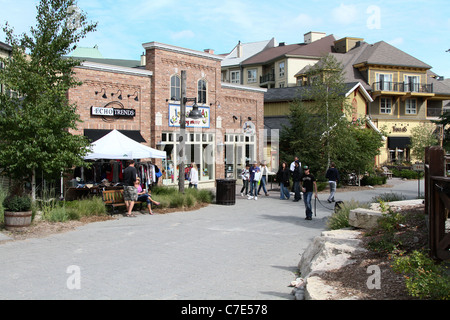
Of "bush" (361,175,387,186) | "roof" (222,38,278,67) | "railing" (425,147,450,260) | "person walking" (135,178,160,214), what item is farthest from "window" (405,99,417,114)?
"railing" (425,147,450,260)

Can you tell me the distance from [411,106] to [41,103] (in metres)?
45.1

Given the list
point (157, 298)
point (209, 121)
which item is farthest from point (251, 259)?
point (209, 121)

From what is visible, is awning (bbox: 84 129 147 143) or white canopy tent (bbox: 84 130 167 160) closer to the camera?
white canopy tent (bbox: 84 130 167 160)

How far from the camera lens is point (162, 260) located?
8523 millimetres

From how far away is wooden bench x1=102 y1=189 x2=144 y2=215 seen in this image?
14.7m

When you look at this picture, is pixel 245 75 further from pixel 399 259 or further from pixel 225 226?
pixel 399 259

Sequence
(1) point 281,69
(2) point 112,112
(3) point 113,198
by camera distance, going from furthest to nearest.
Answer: (1) point 281,69
(2) point 112,112
(3) point 113,198

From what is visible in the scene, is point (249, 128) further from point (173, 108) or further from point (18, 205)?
point (18, 205)

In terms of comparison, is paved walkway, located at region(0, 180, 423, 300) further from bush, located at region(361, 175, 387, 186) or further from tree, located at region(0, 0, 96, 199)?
bush, located at region(361, 175, 387, 186)

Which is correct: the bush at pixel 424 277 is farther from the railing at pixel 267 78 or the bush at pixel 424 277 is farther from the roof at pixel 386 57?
the railing at pixel 267 78

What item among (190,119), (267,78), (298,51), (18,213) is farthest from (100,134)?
(298,51)

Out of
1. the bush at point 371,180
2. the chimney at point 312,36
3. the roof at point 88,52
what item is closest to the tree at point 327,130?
the bush at point 371,180

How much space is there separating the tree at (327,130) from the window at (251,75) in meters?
29.4

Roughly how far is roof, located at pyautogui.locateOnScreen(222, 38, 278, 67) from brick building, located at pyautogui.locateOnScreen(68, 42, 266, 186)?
3345 centimetres
